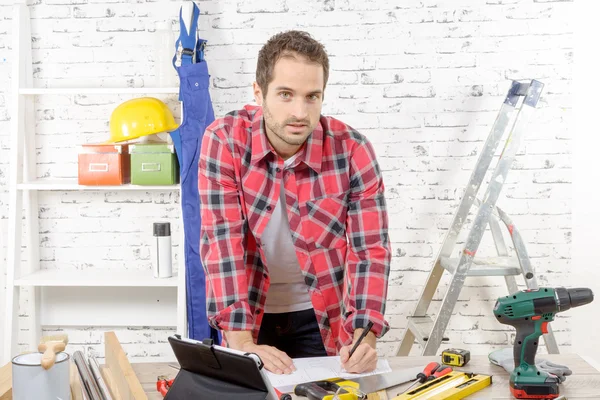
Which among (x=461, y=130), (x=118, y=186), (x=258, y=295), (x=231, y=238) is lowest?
(x=258, y=295)

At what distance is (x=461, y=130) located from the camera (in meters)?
3.54

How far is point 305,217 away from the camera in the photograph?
2.15 m

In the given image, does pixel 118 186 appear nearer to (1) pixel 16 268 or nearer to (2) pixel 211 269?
(1) pixel 16 268

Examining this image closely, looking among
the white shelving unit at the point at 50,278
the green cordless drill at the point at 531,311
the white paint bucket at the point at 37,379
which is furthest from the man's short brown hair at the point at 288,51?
the white shelving unit at the point at 50,278

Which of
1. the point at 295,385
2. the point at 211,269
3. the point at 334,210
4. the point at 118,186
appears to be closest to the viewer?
the point at 295,385

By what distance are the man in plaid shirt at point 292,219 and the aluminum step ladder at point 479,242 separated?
106cm

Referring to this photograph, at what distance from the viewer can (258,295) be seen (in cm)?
219

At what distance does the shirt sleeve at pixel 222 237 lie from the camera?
2.00m

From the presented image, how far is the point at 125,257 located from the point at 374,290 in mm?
1938

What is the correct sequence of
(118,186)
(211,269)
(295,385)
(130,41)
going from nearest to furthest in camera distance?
(295,385) < (211,269) < (118,186) < (130,41)

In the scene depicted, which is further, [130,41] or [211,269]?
[130,41]

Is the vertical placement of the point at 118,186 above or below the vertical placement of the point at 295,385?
above

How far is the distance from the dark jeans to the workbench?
37cm

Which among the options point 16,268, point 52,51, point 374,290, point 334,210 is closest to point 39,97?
point 52,51
